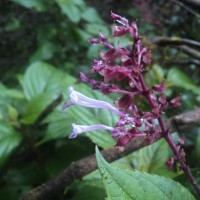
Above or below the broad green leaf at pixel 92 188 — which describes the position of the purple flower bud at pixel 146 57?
above

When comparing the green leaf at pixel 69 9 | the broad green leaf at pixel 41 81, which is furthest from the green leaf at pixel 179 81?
the green leaf at pixel 69 9

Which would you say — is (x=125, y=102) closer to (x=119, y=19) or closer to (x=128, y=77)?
(x=128, y=77)

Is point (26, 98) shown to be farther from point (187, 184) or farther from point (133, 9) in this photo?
point (133, 9)

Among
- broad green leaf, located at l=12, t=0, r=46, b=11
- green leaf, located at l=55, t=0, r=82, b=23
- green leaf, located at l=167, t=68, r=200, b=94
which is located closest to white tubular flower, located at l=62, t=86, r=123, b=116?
green leaf, located at l=167, t=68, r=200, b=94

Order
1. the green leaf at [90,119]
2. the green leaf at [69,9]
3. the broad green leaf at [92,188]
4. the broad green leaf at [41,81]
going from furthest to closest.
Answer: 1. the green leaf at [69,9]
2. the broad green leaf at [41,81]
3. the green leaf at [90,119]
4. the broad green leaf at [92,188]

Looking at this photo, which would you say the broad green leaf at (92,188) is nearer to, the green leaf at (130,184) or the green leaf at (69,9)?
the green leaf at (130,184)

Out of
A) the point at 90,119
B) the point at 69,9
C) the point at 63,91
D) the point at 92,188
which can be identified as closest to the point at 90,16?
the point at 69,9
